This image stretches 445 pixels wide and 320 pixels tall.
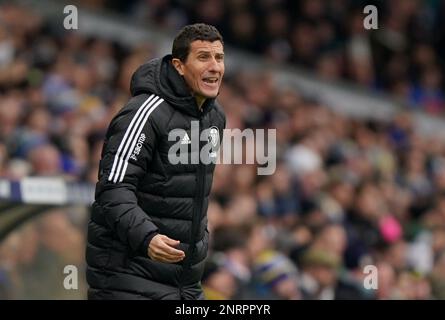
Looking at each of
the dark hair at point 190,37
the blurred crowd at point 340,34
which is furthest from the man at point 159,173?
the blurred crowd at point 340,34

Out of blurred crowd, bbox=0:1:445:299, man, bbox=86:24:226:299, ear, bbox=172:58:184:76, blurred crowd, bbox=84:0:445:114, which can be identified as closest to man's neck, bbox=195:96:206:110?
man, bbox=86:24:226:299

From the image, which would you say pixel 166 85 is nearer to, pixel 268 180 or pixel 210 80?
pixel 210 80

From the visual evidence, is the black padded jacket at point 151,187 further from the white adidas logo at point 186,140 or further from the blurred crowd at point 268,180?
the blurred crowd at point 268,180

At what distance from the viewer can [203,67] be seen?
5984mm

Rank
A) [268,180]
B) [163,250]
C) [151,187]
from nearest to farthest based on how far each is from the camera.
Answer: [163,250]
[151,187]
[268,180]

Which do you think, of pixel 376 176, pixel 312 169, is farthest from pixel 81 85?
pixel 376 176

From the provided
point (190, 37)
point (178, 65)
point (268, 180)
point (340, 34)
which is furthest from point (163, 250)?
point (340, 34)

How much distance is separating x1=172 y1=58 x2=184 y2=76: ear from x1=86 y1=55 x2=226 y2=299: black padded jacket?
21 mm

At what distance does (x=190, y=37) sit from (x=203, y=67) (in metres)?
0.16

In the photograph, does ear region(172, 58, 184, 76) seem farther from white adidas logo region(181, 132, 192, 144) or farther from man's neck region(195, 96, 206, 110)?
white adidas logo region(181, 132, 192, 144)

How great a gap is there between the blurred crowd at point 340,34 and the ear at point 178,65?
8.23 meters

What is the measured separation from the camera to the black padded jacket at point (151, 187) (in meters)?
5.84

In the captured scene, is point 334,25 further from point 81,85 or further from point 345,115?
point 81,85

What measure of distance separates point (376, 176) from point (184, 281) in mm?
7393
